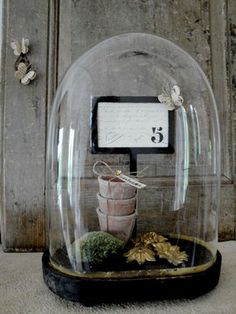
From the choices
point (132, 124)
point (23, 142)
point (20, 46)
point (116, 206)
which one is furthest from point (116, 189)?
point (20, 46)

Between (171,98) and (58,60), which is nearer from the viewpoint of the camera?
(171,98)

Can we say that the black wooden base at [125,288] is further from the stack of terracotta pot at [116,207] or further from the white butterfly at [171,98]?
the white butterfly at [171,98]

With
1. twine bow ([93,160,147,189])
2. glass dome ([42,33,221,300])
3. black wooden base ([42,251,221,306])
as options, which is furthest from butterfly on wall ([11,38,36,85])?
black wooden base ([42,251,221,306])

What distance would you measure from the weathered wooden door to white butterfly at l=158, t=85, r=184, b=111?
18 centimetres

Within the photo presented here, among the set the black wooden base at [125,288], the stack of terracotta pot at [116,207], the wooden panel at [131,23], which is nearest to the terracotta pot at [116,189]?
the stack of terracotta pot at [116,207]

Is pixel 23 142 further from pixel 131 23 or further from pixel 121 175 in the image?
pixel 131 23

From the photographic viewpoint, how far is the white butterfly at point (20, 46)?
0.72 metres

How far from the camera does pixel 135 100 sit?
66 cm

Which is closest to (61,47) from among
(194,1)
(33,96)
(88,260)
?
(33,96)

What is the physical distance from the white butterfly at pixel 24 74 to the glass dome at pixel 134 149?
0.39 feet

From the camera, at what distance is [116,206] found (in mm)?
583

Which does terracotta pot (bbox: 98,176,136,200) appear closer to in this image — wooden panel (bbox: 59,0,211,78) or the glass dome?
the glass dome

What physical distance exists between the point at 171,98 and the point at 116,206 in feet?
0.76

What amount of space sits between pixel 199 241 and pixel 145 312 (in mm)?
195
